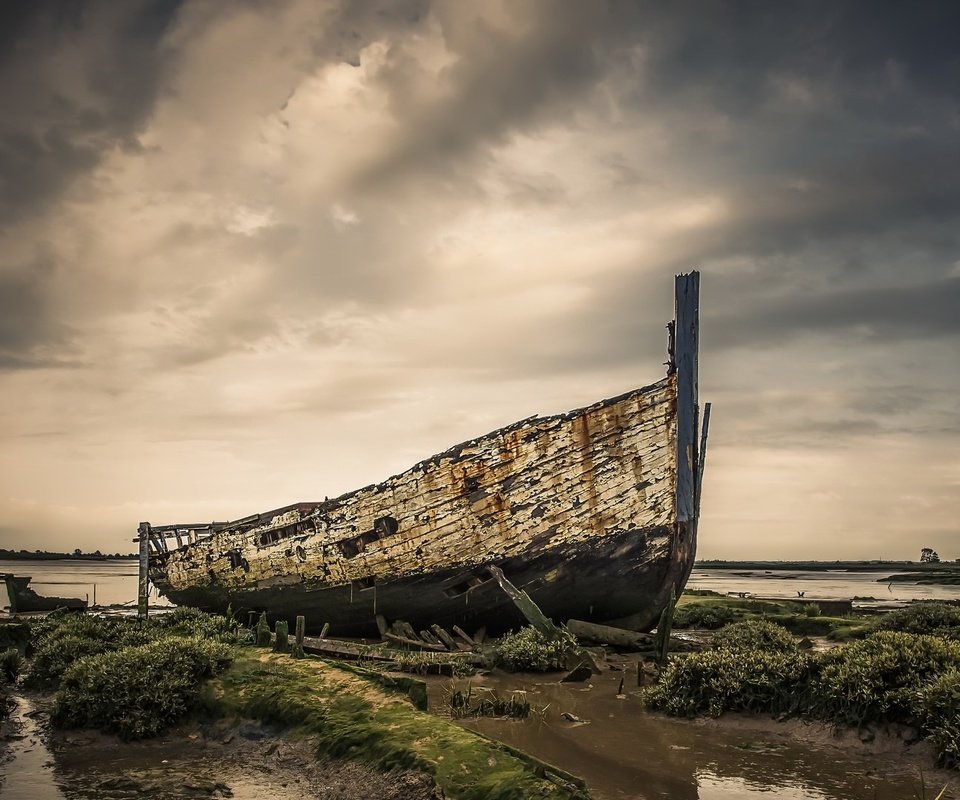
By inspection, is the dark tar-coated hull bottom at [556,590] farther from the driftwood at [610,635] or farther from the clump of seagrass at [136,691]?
the clump of seagrass at [136,691]

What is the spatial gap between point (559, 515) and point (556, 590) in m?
1.54

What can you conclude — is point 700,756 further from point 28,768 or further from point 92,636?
point 92,636

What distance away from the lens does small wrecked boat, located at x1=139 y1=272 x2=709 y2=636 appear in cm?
1434

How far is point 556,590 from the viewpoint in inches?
573

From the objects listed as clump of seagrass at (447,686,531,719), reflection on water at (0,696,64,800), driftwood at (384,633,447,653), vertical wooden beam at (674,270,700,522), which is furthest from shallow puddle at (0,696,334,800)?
vertical wooden beam at (674,270,700,522)

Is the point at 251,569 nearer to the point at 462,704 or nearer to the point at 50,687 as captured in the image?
the point at 50,687

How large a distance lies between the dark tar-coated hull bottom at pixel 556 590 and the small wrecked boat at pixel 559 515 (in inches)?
1.0

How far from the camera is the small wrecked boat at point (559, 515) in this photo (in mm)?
14344

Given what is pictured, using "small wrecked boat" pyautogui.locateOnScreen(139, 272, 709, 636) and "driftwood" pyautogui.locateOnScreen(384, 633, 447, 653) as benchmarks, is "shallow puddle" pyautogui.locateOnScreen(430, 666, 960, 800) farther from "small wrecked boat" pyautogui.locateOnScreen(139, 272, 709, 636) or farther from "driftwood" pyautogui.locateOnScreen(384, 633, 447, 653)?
"small wrecked boat" pyautogui.locateOnScreen(139, 272, 709, 636)

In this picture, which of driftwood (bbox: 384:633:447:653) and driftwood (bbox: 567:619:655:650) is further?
driftwood (bbox: 384:633:447:653)

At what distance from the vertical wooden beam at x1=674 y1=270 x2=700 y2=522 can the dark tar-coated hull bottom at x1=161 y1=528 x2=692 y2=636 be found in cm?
88

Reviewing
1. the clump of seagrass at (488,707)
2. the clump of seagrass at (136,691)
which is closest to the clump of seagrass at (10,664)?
the clump of seagrass at (136,691)

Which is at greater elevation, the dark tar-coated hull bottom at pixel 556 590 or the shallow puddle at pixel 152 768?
the dark tar-coated hull bottom at pixel 556 590

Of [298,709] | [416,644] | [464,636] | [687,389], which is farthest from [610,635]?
[298,709]
